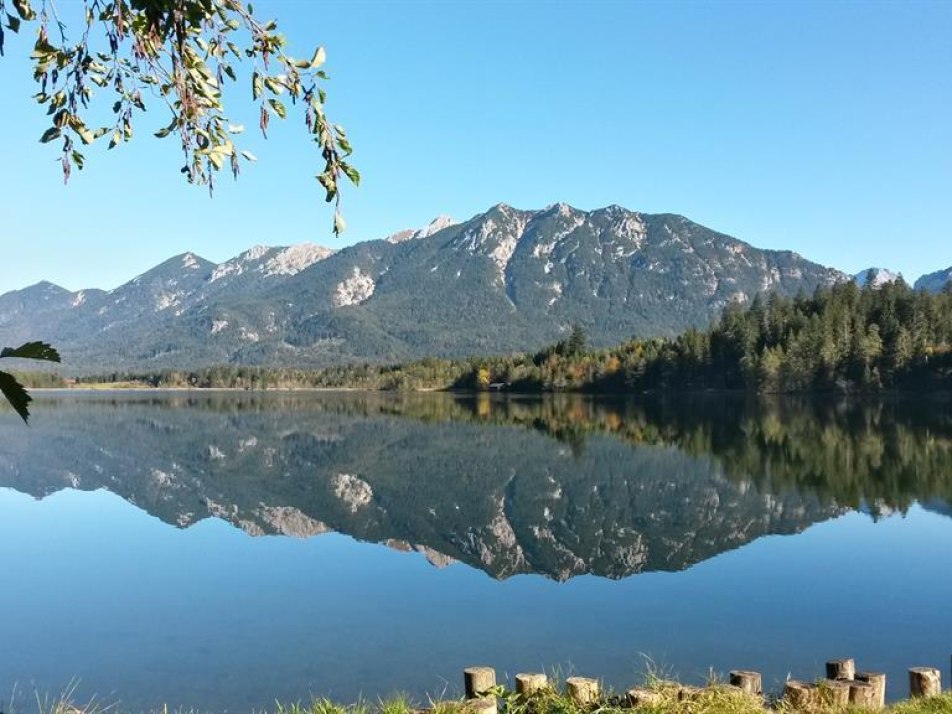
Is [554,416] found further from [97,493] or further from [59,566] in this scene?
[59,566]

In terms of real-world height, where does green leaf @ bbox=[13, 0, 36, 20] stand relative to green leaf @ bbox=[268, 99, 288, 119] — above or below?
above

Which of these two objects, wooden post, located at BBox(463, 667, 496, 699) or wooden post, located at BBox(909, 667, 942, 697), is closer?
wooden post, located at BBox(463, 667, 496, 699)

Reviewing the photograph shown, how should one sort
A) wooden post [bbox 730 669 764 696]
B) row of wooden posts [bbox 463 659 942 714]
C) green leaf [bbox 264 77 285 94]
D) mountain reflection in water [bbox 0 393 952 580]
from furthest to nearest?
mountain reflection in water [bbox 0 393 952 580] < wooden post [bbox 730 669 764 696] < row of wooden posts [bbox 463 659 942 714] < green leaf [bbox 264 77 285 94]

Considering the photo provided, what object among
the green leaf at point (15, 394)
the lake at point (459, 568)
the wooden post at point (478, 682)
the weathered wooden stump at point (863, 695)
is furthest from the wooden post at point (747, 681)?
the green leaf at point (15, 394)

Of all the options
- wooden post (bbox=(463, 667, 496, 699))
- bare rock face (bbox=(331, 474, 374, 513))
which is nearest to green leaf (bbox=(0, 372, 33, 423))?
wooden post (bbox=(463, 667, 496, 699))

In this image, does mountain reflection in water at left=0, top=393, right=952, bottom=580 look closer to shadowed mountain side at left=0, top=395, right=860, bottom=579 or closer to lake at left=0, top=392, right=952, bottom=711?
shadowed mountain side at left=0, top=395, right=860, bottom=579

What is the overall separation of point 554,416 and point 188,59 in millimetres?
94725

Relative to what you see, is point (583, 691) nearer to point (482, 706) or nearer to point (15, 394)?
point (482, 706)

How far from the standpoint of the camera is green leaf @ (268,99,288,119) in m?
5.70

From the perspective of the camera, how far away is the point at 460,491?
41750 mm

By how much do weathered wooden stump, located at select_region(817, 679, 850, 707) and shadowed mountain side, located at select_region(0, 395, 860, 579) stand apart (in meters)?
14.6

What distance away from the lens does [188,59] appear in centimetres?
588

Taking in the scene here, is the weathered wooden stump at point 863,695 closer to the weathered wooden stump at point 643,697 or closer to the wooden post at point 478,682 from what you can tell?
the weathered wooden stump at point 643,697

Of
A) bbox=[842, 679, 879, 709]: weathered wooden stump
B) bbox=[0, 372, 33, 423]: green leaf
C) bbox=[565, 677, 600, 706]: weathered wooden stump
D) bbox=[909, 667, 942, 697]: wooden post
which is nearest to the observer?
bbox=[0, 372, 33, 423]: green leaf
